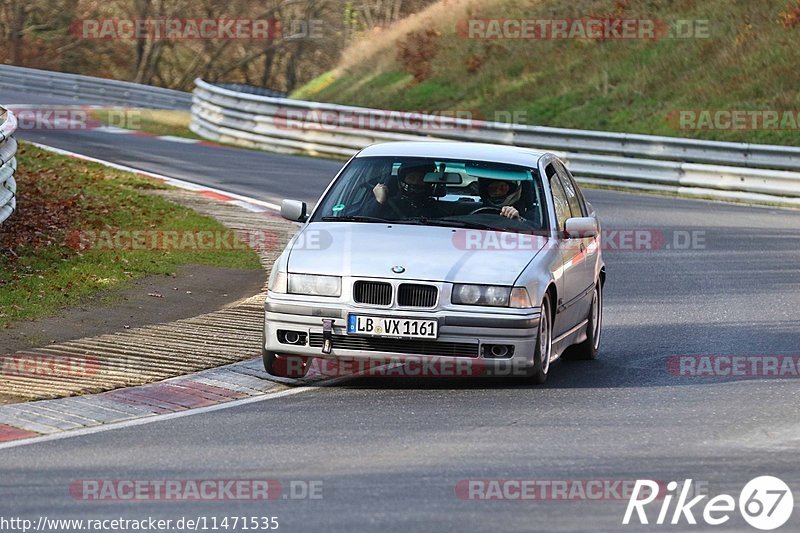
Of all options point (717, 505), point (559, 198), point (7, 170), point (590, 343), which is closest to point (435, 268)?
point (559, 198)

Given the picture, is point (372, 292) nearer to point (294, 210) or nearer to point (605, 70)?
point (294, 210)

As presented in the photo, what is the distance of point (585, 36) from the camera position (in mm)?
35625

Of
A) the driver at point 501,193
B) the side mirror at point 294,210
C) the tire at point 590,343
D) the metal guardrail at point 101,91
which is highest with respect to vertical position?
the driver at point 501,193

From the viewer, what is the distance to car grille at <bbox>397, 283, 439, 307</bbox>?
30.4 feet

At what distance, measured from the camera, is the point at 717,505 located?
6.61m

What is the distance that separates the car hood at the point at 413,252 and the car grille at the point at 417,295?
0.21 feet

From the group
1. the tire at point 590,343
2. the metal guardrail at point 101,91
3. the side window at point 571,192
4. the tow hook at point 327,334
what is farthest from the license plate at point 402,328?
the metal guardrail at point 101,91

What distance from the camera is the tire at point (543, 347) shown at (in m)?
9.48

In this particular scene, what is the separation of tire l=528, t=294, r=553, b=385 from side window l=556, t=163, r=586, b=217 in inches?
63.2

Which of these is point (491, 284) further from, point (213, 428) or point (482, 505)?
point (482, 505)

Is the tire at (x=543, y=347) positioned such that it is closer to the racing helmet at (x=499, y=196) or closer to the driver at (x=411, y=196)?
the racing helmet at (x=499, y=196)

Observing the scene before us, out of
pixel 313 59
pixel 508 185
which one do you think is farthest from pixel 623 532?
pixel 313 59

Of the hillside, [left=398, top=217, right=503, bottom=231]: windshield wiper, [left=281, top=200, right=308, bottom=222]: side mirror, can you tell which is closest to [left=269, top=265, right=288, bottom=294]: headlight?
[left=281, top=200, right=308, bottom=222]: side mirror

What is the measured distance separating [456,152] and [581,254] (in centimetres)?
118
